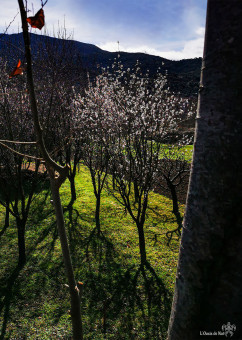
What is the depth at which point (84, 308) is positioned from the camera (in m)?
5.11

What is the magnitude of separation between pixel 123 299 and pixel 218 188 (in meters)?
5.20

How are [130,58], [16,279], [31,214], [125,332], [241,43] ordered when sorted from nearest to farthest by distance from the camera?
[241,43] < [125,332] < [16,279] < [31,214] < [130,58]

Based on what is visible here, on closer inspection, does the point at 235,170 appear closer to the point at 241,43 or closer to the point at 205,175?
the point at 205,175

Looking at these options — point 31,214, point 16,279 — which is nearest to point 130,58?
point 31,214

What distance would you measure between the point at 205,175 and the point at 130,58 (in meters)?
63.8

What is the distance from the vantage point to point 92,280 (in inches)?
235

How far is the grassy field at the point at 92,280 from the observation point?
4668 millimetres

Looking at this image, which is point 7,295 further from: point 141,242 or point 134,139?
point 134,139

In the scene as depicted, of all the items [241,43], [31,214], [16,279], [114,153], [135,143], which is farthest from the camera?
A: [31,214]

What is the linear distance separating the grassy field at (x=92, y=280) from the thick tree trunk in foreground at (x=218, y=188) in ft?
13.5

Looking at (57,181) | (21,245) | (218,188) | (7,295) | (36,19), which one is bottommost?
(7,295)

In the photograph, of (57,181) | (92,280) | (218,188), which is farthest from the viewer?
(92,280)

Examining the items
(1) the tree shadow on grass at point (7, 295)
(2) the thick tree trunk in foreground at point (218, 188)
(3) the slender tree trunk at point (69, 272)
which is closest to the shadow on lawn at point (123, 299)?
(1) the tree shadow on grass at point (7, 295)

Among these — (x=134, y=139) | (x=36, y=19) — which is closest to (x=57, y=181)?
(x=36, y=19)
